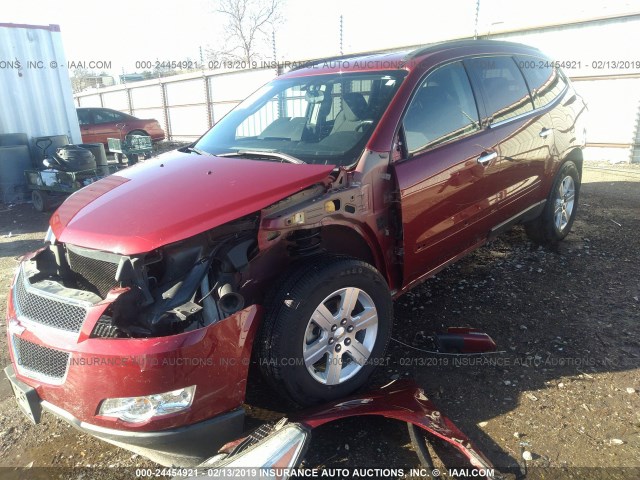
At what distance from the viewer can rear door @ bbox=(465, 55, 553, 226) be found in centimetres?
364

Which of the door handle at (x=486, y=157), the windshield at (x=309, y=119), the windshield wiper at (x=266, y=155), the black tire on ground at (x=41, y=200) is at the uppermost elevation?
the windshield at (x=309, y=119)

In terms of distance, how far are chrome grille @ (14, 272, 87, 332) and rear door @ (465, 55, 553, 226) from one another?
284 centimetres

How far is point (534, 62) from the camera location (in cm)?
441

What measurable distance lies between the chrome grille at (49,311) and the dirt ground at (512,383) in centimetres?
82

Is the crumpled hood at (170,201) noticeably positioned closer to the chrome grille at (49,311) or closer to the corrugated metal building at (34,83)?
the chrome grille at (49,311)

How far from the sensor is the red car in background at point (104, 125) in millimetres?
13727

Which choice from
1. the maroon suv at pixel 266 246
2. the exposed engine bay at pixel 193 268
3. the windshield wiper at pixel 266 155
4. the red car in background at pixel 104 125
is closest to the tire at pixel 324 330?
the maroon suv at pixel 266 246

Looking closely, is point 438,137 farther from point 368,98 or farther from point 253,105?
point 253,105

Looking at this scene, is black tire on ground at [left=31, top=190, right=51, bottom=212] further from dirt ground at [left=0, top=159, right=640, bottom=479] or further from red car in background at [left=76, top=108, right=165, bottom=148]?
red car in background at [left=76, top=108, right=165, bottom=148]

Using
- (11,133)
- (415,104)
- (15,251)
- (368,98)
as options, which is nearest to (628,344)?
(415,104)

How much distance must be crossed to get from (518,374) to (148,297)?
7.33ft

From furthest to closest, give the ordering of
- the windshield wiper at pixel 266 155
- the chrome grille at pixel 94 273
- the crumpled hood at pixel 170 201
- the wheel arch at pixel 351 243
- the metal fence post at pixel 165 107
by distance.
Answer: the metal fence post at pixel 165 107
the windshield wiper at pixel 266 155
the wheel arch at pixel 351 243
the chrome grille at pixel 94 273
the crumpled hood at pixel 170 201

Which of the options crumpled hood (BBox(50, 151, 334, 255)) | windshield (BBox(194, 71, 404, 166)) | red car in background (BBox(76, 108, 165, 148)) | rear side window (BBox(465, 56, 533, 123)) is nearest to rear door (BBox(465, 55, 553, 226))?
rear side window (BBox(465, 56, 533, 123))

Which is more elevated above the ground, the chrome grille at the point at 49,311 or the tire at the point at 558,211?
the chrome grille at the point at 49,311
